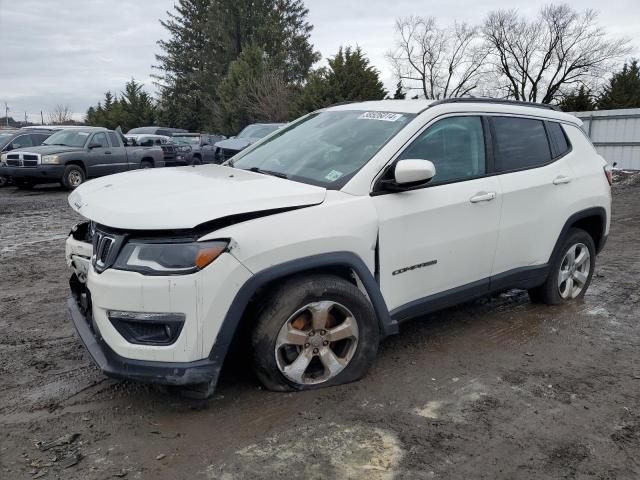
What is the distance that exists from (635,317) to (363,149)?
2.98 m

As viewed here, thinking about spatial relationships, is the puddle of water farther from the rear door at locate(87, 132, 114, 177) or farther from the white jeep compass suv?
the rear door at locate(87, 132, 114, 177)

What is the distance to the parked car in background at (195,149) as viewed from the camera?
21.2 metres

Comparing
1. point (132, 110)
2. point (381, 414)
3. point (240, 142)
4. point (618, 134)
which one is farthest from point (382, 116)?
point (132, 110)

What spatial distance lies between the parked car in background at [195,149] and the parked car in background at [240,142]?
151 inches

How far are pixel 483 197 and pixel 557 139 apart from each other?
4.37 feet

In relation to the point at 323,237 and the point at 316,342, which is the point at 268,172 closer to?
the point at 323,237

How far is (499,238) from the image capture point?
13.6 ft

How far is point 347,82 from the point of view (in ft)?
93.9

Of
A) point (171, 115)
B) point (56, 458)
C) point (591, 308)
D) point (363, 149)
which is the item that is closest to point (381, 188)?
point (363, 149)

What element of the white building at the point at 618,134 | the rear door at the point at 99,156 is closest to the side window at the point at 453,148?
the rear door at the point at 99,156

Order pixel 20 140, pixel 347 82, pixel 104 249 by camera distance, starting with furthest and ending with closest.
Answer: pixel 347 82 < pixel 20 140 < pixel 104 249

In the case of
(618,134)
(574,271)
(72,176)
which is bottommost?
(574,271)

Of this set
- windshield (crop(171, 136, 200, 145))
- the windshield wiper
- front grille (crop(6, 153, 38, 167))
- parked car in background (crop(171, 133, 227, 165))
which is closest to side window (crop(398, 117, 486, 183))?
the windshield wiper

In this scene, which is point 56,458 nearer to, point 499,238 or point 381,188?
point 381,188
